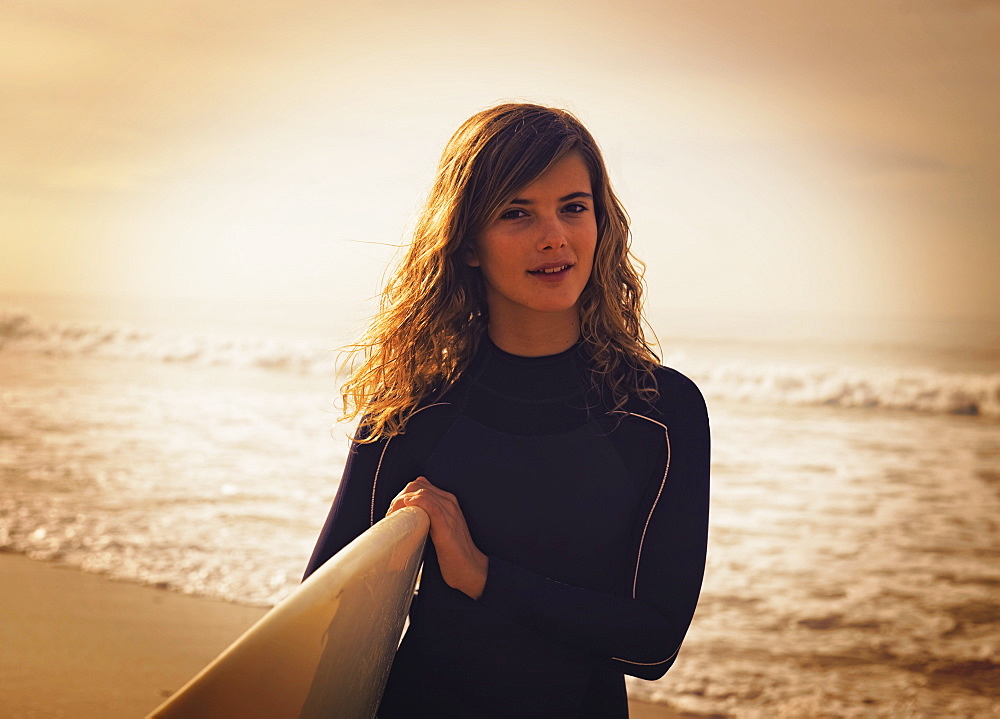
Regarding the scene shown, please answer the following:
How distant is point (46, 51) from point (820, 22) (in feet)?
41.8

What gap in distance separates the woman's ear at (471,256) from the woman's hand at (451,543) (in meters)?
0.46

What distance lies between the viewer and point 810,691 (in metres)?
3.50

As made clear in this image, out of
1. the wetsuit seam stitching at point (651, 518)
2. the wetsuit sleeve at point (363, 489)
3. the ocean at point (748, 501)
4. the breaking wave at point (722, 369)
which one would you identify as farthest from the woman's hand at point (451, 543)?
the breaking wave at point (722, 369)

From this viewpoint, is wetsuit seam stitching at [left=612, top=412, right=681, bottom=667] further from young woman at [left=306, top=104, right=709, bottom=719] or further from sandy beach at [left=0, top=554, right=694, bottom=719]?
sandy beach at [left=0, top=554, right=694, bottom=719]

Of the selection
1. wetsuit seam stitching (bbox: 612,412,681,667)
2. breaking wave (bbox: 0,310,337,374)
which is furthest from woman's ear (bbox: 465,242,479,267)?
breaking wave (bbox: 0,310,337,374)

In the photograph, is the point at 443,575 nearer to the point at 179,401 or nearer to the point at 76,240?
the point at 179,401

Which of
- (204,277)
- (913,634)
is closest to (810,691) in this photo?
(913,634)

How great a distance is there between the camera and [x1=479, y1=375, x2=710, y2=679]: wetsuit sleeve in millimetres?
1339

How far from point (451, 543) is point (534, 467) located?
0.72 feet

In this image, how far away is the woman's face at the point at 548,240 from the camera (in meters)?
1.49

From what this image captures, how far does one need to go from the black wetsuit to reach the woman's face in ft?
0.61

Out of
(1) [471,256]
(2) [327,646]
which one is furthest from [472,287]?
(2) [327,646]

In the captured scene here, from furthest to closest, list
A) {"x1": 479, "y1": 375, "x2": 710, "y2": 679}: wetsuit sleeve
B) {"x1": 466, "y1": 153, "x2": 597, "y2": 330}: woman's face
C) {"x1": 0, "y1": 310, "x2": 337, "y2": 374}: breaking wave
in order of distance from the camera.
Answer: {"x1": 0, "y1": 310, "x2": 337, "y2": 374}: breaking wave
{"x1": 466, "y1": 153, "x2": 597, "y2": 330}: woman's face
{"x1": 479, "y1": 375, "x2": 710, "y2": 679}: wetsuit sleeve

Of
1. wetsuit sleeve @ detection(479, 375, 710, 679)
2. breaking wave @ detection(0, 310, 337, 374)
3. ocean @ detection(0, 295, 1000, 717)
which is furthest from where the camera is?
breaking wave @ detection(0, 310, 337, 374)
